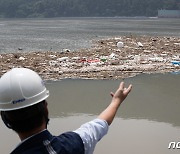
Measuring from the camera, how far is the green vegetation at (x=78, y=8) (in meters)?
107

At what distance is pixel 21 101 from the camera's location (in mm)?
1460

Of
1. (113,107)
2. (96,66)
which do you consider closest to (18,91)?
(113,107)

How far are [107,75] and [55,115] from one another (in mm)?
3608

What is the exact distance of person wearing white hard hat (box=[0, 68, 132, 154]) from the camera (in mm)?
1424

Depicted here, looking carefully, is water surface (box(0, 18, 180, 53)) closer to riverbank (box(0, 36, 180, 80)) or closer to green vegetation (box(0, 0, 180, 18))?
riverbank (box(0, 36, 180, 80))

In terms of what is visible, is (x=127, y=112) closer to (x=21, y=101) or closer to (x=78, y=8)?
(x=21, y=101)

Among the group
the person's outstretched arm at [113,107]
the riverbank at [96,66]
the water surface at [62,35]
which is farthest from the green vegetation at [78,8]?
the person's outstretched arm at [113,107]

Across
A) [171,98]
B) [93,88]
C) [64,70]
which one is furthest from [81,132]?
[64,70]

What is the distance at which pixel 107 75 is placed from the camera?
379 inches

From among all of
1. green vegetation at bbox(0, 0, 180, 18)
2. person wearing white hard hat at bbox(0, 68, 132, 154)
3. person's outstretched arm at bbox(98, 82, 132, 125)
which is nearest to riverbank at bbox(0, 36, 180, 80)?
person's outstretched arm at bbox(98, 82, 132, 125)

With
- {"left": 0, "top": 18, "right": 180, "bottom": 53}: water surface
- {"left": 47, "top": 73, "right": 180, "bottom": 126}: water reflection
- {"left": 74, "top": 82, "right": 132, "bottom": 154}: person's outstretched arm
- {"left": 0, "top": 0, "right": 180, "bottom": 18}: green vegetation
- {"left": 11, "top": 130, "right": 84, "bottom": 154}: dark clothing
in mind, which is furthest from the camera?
{"left": 0, "top": 0, "right": 180, "bottom": 18}: green vegetation

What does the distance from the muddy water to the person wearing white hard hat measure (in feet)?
9.98

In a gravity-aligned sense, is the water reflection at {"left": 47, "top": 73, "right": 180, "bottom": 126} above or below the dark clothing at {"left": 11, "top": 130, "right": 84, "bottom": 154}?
below

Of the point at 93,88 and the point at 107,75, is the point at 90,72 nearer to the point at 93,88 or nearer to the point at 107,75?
the point at 107,75
